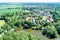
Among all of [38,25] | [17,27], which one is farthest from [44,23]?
[17,27]

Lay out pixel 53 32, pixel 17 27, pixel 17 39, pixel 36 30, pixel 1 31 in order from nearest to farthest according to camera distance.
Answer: pixel 17 39 < pixel 53 32 < pixel 1 31 < pixel 36 30 < pixel 17 27

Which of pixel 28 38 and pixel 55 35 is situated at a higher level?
pixel 28 38

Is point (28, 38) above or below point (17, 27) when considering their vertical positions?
above

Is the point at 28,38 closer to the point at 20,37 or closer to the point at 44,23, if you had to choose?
the point at 20,37

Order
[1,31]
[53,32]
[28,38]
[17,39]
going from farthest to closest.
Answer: [1,31] < [53,32] < [28,38] < [17,39]

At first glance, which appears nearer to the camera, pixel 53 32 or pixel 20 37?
pixel 20 37

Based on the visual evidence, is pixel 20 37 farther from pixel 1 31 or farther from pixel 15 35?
pixel 1 31

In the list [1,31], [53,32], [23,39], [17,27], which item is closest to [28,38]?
[23,39]

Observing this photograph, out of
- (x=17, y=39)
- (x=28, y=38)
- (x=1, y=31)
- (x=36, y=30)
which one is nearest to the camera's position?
(x=17, y=39)

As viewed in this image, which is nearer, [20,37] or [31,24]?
[20,37]
